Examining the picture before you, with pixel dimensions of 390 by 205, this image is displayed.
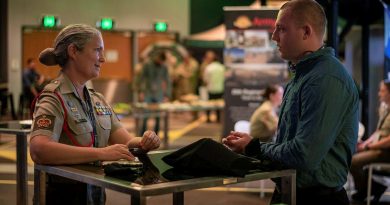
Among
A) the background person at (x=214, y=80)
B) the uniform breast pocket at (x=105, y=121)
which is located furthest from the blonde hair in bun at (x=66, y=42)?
the background person at (x=214, y=80)

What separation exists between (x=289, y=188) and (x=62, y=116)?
0.87 meters

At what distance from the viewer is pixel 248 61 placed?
7.41 meters

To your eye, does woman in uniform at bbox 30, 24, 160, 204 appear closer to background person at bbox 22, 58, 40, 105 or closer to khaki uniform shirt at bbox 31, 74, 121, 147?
khaki uniform shirt at bbox 31, 74, 121, 147

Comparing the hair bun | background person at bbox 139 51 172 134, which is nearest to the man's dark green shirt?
the hair bun

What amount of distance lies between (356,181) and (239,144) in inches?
168

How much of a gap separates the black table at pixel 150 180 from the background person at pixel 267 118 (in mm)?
4173

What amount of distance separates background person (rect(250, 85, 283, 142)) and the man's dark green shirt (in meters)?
4.20

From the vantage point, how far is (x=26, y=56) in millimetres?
12148

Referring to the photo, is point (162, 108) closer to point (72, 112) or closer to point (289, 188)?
point (72, 112)

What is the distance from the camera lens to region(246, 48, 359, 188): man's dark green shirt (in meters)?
2.10

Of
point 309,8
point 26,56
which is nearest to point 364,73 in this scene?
point 26,56

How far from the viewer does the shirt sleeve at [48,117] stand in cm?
228

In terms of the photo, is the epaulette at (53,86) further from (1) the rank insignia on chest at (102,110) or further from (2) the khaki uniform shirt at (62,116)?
(1) the rank insignia on chest at (102,110)

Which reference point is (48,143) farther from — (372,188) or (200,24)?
(200,24)
